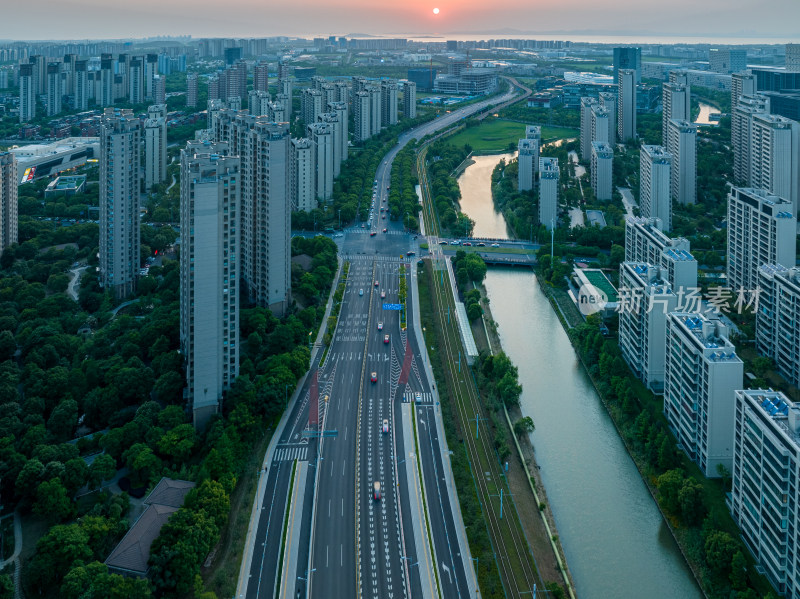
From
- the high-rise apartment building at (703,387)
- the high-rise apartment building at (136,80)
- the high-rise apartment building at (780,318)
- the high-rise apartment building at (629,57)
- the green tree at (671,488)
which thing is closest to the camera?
the green tree at (671,488)

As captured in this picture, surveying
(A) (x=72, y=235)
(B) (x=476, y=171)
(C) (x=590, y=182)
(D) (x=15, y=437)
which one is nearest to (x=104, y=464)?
(D) (x=15, y=437)

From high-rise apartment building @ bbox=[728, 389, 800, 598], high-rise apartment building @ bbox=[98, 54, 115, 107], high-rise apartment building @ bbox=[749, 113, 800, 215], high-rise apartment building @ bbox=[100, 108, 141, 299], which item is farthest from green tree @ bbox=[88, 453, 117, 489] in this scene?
high-rise apartment building @ bbox=[98, 54, 115, 107]

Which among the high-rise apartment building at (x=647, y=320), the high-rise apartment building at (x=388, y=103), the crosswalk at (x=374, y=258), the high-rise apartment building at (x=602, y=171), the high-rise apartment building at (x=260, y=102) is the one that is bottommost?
the high-rise apartment building at (x=647, y=320)

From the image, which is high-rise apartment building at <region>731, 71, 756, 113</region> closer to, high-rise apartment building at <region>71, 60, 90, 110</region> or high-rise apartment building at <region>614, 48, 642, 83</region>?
high-rise apartment building at <region>614, 48, 642, 83</region>

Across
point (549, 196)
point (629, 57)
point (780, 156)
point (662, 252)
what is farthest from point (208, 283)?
point (629, 57)

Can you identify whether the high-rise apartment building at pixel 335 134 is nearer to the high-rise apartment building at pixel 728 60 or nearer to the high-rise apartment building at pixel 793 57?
the high-rise apartment building at pixel 793 57

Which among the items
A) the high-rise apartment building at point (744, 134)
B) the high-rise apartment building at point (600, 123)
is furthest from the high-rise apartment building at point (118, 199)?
the high-rise apartment building at point (744, 134)

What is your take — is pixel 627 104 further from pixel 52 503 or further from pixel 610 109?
pixel 52 503
